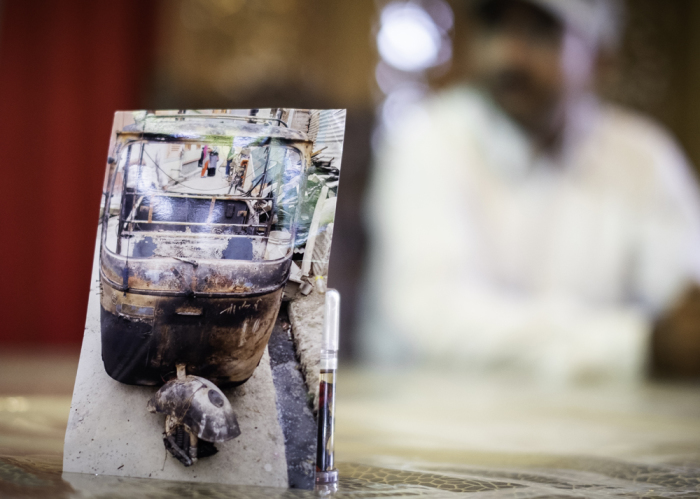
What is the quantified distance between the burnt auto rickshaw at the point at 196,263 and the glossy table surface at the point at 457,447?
45mm

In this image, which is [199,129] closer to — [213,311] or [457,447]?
[213,311]

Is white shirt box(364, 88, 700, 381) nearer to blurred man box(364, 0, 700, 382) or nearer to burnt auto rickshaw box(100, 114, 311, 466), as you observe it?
blurred man box(364, 0, 700, 382)

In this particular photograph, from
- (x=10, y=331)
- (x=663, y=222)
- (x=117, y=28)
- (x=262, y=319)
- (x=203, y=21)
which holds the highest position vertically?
(x=203, y=21)

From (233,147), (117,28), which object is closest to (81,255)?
(117,28)

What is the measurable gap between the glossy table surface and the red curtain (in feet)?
3.48

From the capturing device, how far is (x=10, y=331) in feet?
5.63

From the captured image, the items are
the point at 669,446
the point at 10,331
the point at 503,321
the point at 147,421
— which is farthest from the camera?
the point at 10,331

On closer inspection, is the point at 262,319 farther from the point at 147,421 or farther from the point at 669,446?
the point at 669,446

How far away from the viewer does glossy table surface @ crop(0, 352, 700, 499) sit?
27 cm

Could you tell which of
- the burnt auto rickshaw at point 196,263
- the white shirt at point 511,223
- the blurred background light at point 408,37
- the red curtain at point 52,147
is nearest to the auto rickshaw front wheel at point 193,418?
the burnt auto rickshaw at point 196,263

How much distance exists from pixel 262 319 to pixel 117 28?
5.91ft

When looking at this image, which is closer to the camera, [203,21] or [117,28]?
[117,28]

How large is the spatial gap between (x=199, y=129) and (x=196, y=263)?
8cm

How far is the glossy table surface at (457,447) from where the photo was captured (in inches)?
10.5
